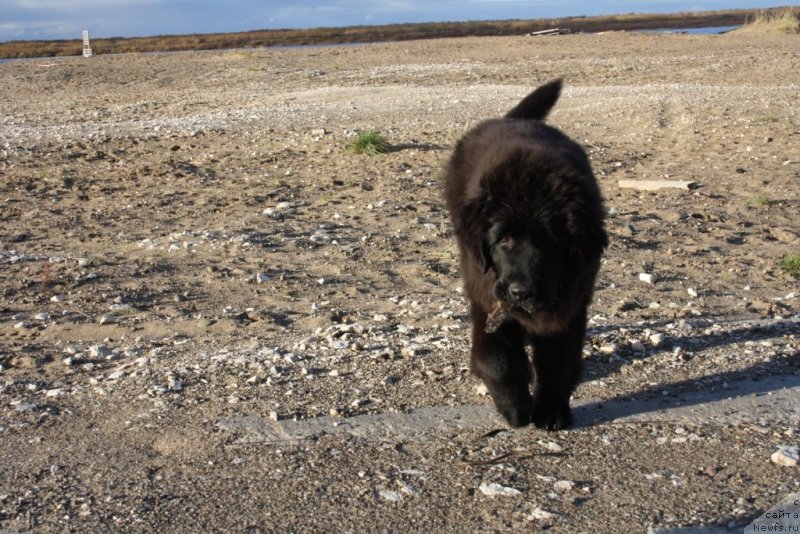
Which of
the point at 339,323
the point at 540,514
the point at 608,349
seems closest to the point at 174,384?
the point at 339,323

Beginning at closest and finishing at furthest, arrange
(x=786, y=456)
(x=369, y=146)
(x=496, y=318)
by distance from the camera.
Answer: (x=786, y=456) → (x=496, y=318) → (x=369, y=146)

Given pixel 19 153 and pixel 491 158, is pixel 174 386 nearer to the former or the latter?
pixel 491 158

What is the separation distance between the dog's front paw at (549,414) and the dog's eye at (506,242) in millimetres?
821

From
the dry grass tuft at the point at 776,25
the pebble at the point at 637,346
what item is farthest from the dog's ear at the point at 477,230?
the dry grass tuft at the point at 776,25

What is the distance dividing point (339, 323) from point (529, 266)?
232cm

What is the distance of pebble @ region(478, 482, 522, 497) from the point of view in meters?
3.73

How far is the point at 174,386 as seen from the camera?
4910mm

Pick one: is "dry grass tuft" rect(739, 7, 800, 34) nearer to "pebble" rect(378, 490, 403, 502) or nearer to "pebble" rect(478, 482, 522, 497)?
"pebble" rect(478, 482, 522, 497)

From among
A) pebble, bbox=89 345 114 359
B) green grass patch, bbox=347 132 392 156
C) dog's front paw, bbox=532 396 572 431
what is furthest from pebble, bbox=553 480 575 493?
green grass patch, bbox=347 132 392 156

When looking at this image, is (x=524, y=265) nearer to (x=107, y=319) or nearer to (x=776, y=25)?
(x=107, y=319)

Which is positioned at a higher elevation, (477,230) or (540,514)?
(477,230)

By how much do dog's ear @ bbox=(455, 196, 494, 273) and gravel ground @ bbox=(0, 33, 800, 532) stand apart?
33.0 inches

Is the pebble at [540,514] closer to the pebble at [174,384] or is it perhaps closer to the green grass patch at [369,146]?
the pebble at [174,384]

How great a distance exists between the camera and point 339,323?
20.2ft
